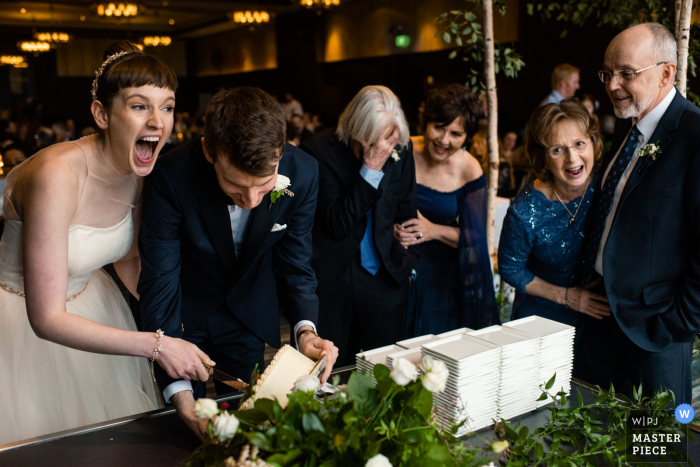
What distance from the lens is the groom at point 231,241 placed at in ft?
4.92

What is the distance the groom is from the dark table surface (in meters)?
0.05

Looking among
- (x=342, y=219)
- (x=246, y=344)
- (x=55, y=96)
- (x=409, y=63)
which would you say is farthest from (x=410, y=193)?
(x=55, y=96)

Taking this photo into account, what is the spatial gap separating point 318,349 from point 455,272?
5.09ft

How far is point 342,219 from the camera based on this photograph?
98.1 inches

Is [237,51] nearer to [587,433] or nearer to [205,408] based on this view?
[587,433]

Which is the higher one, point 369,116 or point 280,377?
point 369,116

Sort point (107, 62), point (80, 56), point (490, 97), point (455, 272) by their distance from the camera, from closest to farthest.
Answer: point (107, 62)
point (455, 272)
point (490, 97)
point (80, 56)

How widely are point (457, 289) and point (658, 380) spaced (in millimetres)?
1173

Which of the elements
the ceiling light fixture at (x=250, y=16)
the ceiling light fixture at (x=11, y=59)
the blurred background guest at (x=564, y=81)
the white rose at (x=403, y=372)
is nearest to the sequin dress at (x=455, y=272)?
the white rose at (x=403, y=372)

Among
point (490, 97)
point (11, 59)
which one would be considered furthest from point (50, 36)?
point (490, 97)

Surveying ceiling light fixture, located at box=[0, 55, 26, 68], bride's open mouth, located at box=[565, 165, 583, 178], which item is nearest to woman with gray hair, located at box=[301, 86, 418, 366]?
bride's open mouth, located at box=[565, 165, 583, 178]

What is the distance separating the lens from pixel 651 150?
1.94m

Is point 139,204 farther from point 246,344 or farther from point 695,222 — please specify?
point 695,222

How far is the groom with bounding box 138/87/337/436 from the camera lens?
1.50m
